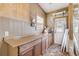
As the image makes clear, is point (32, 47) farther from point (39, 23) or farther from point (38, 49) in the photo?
point (39, 23)

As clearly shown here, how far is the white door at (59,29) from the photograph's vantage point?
1.33 m

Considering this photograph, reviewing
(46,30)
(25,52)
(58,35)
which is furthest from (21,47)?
(58,35)

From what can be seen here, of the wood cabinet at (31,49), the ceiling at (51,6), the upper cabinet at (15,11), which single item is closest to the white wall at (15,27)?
the upper cabinet at (15,11)

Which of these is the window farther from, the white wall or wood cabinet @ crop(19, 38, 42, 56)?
wood cabinet @ crop(19, 38, 42, 56)

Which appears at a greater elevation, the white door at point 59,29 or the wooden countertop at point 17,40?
the white door at point 59,29

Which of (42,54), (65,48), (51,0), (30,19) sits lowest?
(42,54)

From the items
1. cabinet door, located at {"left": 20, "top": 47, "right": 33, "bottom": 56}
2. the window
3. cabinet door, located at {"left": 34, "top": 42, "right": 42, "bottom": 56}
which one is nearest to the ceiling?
the window

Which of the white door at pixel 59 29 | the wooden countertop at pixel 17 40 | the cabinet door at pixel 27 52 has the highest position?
the white door at pixel 59 29

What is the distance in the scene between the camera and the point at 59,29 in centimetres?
134

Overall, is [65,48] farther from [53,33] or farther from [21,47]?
[21,47]

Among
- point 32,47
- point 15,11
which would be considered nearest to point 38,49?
point 32,47

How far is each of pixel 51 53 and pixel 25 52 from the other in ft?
1.35

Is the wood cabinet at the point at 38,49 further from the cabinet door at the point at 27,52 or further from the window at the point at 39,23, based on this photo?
the window at the point at 39,23

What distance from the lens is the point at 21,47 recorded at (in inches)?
46.8
